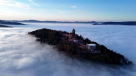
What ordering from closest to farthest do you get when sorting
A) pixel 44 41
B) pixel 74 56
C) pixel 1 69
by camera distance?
pixel 1 69, pixel 74 56, pixel 44 41

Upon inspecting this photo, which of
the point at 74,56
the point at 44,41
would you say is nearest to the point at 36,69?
the point at 74,56

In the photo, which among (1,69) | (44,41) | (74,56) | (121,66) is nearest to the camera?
(1,69)

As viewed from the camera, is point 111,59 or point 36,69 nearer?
point 36,69

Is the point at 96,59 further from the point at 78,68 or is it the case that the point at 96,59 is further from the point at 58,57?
the point at 58,57

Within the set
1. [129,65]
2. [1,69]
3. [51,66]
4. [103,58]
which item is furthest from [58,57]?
[129,65]

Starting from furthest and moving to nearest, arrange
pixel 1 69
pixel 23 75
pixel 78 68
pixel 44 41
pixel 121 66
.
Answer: pixel 44 41, pixel 121 66, pixel 78 68, pixel 1 69, pixel 23 75

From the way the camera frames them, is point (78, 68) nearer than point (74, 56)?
Yes

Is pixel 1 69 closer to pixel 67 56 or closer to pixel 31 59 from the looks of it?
pixel 31 59

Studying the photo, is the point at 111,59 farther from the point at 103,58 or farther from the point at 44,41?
the point at 44,41
